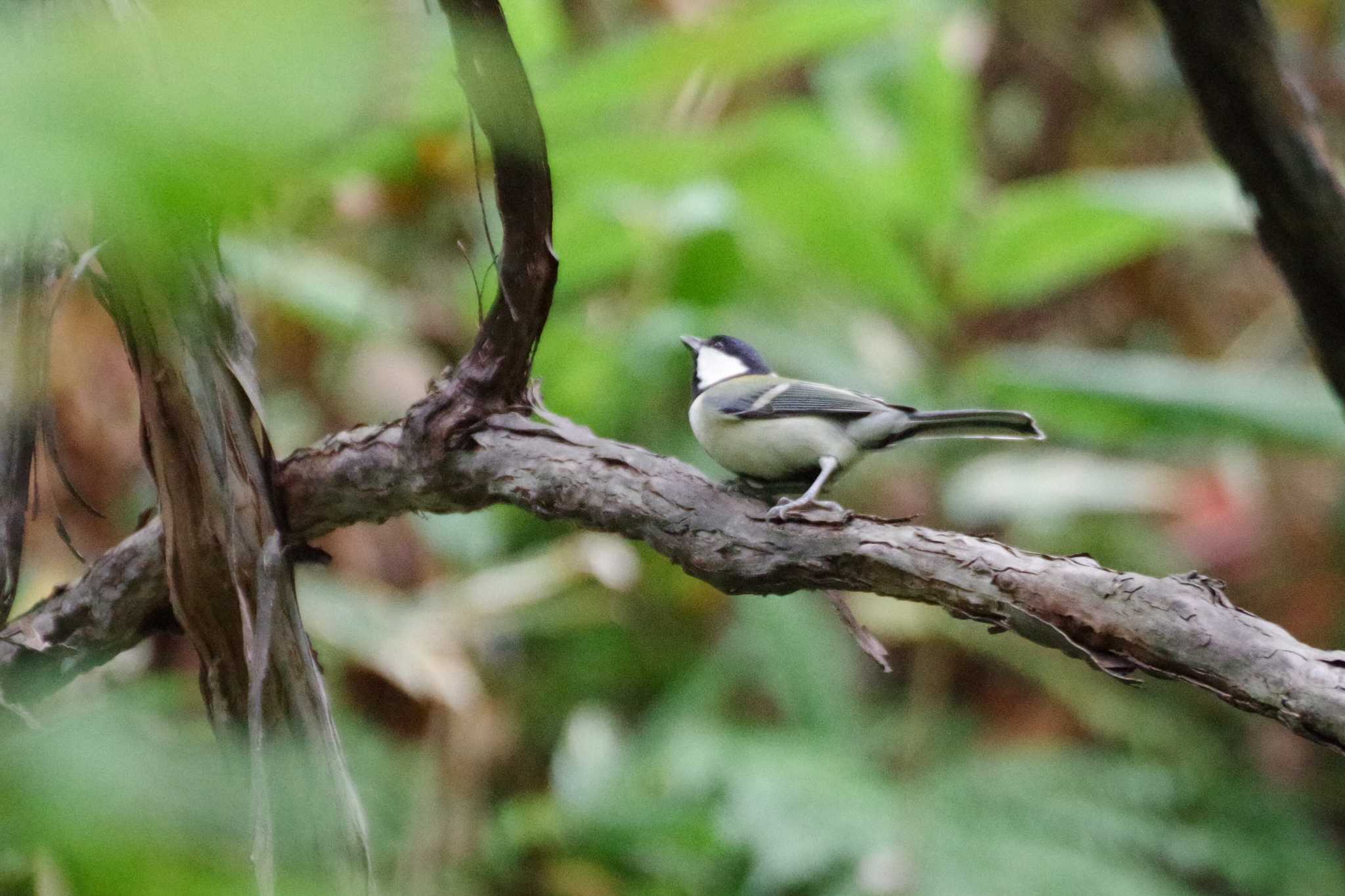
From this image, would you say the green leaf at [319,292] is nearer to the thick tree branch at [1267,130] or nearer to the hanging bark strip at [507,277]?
the hanging bark strip at [507,277]

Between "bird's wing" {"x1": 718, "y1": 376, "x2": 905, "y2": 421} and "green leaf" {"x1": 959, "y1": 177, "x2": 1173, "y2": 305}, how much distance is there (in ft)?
5.60

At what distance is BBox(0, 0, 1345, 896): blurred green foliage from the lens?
98.5 inches

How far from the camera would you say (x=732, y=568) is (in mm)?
996

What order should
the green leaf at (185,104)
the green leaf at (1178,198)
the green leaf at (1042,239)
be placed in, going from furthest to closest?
the green leaf at (1042,239), the green leaf at (1178,198), the green leaf at (185,104)

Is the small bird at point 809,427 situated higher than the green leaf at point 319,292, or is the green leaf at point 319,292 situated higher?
the green leaf at point 319,292

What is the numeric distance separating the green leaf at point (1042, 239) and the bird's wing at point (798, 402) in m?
1.71

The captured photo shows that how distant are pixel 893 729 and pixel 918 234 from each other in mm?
1522

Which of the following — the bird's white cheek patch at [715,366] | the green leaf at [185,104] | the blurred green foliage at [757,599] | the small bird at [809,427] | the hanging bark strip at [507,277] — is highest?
the green leaf at [185,104]

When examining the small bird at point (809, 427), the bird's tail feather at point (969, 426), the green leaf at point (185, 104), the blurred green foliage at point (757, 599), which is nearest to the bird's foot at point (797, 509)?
the small bird at point (809, 427)

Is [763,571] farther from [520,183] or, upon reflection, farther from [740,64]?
[740,64]

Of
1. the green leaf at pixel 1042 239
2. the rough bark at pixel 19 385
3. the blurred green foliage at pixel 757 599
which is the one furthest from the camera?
the green leaf at pixel 1042 239

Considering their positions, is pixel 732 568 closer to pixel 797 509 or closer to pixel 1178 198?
pixel 797 509

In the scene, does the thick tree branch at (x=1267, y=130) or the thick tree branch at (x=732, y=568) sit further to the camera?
the thick tree branch at (x=1267, y=130)

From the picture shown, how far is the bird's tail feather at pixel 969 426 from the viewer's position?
46.3 inches
